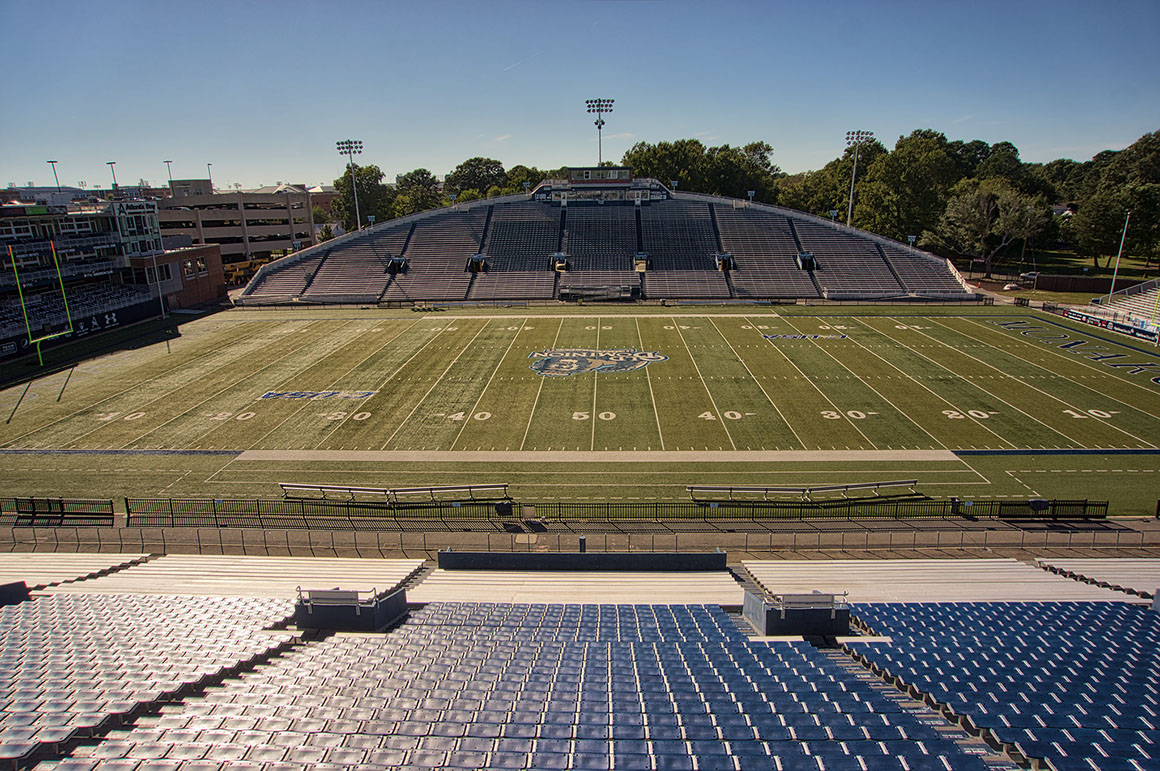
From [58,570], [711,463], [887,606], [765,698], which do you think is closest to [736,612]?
[887,606]

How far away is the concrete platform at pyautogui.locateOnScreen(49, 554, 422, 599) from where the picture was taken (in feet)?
53.3

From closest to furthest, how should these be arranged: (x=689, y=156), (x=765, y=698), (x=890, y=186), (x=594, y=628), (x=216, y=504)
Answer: (x=765, y=698), (x=594, y=628), (x=216, y=504), (x=890, y=186), (x=689, y=156)

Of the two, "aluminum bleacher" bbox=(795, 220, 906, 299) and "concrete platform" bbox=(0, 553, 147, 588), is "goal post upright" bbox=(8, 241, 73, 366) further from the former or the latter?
"aluminum bleacher" bbox=(795, 220, 906, 299)

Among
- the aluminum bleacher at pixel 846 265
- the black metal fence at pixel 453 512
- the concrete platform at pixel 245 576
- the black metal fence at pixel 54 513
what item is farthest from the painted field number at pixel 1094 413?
the black metal fence at pixel 54 513

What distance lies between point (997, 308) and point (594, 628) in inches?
2112

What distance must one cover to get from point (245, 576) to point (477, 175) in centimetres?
11467

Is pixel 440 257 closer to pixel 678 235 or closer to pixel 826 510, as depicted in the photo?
pixel 678 235

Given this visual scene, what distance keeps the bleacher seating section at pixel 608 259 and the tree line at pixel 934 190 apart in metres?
10.3

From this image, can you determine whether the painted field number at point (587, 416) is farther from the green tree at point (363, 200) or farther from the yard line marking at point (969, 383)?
the green tree at point (363, 200)

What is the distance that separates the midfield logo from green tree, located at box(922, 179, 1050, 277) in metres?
47.2

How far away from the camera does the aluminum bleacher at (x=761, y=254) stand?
198ft

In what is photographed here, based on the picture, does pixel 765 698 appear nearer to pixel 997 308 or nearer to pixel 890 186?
pixel 997 308

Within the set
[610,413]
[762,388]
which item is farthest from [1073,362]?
[610,413]

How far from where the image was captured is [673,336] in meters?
45.5
